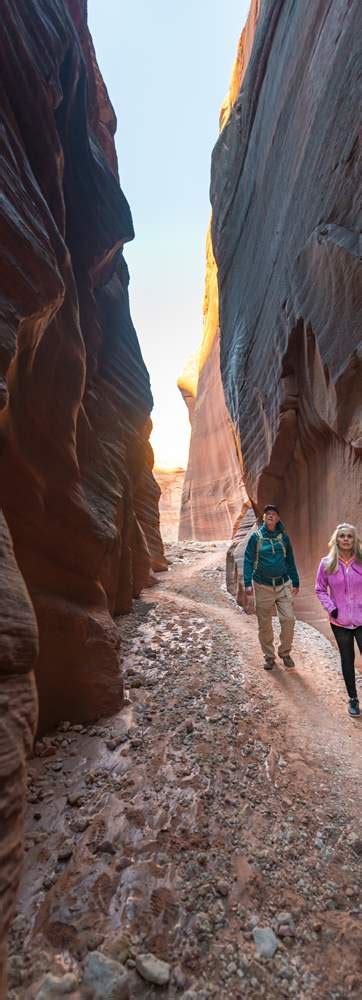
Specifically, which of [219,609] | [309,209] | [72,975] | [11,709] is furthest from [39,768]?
[309,209]

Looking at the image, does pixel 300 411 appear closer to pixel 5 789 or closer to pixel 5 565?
pixel 5 565

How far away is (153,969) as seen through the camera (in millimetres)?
2037

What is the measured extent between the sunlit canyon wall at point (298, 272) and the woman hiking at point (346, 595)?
1282 millimetres

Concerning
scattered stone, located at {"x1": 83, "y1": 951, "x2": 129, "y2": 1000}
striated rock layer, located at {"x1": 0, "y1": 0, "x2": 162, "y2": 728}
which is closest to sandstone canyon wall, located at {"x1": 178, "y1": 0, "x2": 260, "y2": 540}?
striated rock layer, located at {"x1": 0, "y1": 0, "x2": 162, "y2": 728}

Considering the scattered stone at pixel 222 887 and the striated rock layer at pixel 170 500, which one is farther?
the striated rock layer at pixel 170 500

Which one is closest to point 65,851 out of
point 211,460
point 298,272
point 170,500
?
point 298,272

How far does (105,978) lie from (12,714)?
4.32 feet

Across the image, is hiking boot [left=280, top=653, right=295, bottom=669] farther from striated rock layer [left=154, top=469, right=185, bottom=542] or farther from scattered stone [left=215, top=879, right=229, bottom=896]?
striated rock layer [left=154, top=469, right=185, bottom=542]

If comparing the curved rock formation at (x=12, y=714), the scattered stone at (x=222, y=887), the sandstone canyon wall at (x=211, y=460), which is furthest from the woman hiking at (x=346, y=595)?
the sandstone canyon wall at (x=211, y=460)

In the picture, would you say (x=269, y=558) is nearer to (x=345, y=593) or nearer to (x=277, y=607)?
(x=277, y=607)

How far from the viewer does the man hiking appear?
5359mm

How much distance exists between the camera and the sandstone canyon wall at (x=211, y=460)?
1019 inches

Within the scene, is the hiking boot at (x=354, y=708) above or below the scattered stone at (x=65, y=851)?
above

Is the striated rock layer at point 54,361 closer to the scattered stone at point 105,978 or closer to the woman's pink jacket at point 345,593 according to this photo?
the scattered stone at point 105,978
